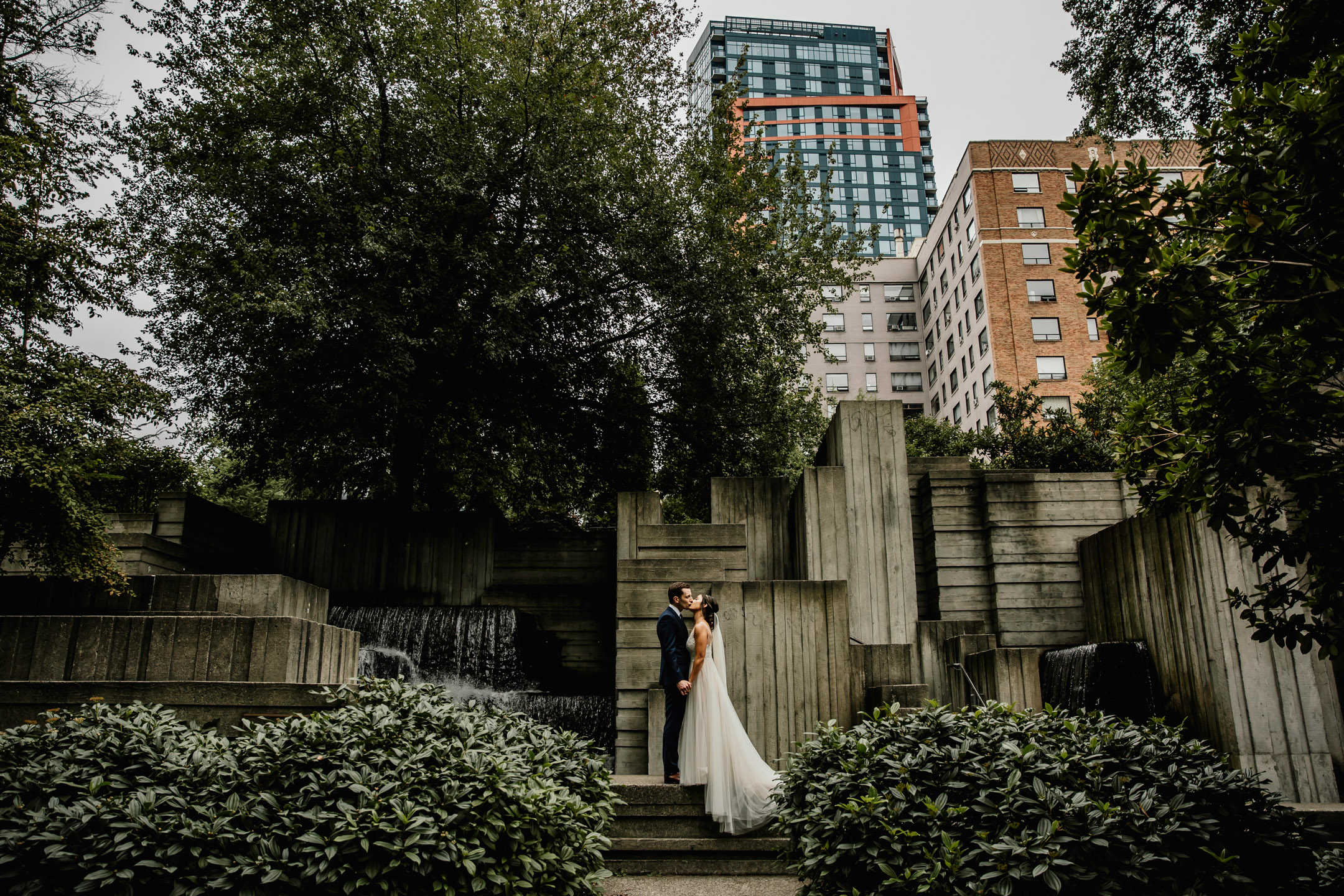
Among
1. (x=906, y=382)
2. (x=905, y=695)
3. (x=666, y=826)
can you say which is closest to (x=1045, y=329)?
(x=906, y=382)

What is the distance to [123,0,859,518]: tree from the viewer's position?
13641mm

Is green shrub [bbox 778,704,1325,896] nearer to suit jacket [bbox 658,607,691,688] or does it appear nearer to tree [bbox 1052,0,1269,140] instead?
suit jacket [bbox 658,607,691,688]

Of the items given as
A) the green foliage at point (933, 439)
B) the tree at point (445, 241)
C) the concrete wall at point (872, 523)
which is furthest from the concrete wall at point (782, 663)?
the green foliage at point (933, 439)

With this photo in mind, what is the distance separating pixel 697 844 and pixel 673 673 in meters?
1.43

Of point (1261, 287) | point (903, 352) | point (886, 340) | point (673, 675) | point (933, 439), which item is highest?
point (886, 340)

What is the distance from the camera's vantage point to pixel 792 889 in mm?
5766

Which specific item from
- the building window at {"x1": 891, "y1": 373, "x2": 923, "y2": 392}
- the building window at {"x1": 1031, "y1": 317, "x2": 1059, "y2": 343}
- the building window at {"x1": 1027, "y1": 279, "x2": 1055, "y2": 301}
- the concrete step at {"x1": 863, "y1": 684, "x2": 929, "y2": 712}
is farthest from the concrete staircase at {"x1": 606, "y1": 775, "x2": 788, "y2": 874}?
the building window at {"x1": 891, "y1": 373, "x2": 923, "y2": 392}

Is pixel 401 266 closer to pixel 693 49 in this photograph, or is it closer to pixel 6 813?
pixel 6 813

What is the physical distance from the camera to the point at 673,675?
740 centimetres

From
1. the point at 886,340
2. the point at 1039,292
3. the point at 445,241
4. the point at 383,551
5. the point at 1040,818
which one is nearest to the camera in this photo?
the point at 1040,818

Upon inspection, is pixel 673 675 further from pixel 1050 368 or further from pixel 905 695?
pixel 1050 368

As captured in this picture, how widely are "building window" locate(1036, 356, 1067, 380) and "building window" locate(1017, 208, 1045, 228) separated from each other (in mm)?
6975

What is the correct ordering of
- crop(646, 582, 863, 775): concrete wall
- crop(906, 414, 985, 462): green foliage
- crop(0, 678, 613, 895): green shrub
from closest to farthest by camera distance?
crop(0, 678, 613, 895): green shrub
crop(646, 582, 863, 775): concrete wall
crop(906, 414, 985, 462): green foliage

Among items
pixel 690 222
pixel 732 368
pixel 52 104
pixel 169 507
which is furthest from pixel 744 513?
pixel 52 104
